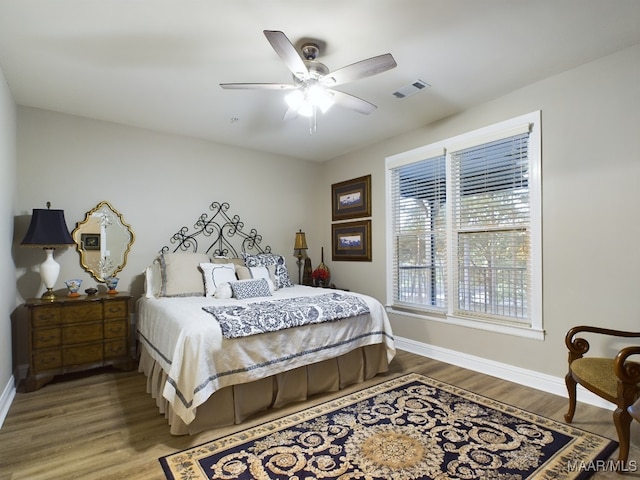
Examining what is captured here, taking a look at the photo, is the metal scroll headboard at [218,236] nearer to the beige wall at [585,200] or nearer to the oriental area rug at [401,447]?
the oriental area rug at [401,447]

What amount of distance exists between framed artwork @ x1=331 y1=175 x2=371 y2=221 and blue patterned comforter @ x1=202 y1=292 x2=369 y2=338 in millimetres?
1753

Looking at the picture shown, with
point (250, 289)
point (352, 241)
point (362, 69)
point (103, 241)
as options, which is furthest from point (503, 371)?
point (103, 241)

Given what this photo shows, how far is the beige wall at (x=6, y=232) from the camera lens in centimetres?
259

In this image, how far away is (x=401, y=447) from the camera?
6.84ft

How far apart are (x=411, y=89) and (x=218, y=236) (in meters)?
2.89

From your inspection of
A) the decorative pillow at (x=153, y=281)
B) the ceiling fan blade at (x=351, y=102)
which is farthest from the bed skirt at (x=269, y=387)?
the ceiling fan blade at (x=351, y=102)

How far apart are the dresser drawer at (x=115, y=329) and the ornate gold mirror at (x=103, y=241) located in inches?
23.3

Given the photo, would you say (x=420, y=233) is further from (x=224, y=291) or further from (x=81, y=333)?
(x=81, y=333)

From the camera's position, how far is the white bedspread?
2162 mm

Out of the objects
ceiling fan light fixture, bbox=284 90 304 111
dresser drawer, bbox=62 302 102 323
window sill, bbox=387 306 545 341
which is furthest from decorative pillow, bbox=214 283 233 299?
window sill, bbox=387 306 545 341

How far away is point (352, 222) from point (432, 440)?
308 cm

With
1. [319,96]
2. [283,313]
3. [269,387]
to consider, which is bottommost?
Result: [269,387]

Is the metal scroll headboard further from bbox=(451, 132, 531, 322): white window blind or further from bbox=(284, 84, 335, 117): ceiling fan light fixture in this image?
bbox=(451, 132, 531, 322): white window blind

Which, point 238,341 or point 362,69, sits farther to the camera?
point 238,341
